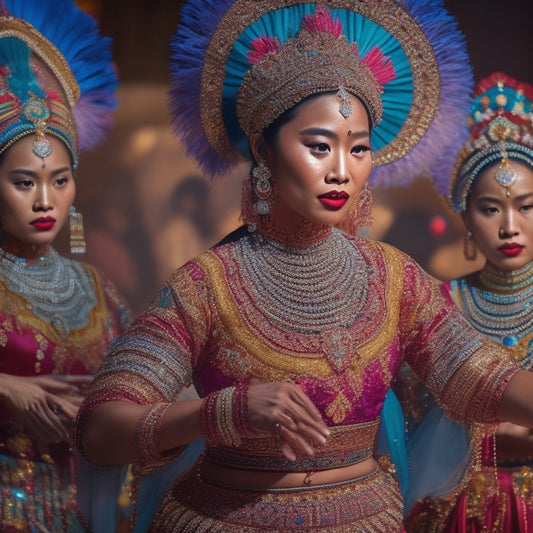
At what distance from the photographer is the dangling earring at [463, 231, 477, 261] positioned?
9.36ft

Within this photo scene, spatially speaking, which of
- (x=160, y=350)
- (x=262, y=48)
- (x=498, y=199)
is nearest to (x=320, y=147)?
(x=262, y=48)

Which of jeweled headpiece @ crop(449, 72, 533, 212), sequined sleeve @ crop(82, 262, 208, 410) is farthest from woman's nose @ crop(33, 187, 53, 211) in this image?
jeweled headpiece @ crop(449, 72, 533, 212)

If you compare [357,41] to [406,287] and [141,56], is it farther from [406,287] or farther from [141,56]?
[141,56]

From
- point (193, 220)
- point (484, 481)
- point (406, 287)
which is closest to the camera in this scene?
point (406, 287)

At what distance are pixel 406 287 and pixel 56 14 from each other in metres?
1.28

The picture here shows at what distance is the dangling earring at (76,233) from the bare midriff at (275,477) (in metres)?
0.86

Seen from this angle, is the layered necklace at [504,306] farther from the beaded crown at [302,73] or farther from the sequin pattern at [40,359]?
the sequin pattern at [40,359]

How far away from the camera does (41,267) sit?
106 inches

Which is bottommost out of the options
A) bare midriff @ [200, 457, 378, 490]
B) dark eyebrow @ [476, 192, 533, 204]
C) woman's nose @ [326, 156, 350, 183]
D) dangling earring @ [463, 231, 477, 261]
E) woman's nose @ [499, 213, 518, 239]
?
bare midriff @ [200, 457, 378, 490]

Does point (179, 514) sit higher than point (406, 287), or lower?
lower

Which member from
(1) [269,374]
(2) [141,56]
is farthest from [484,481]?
(2) [141,56]

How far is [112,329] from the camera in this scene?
2781 millimetres

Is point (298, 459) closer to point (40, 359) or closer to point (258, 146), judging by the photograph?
point (258, 146)

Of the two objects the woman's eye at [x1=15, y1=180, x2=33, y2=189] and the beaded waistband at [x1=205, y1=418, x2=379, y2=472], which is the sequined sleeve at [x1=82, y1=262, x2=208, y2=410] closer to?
the beaded waistband at [x1=205, y1=418, x2=379, y2=472]
